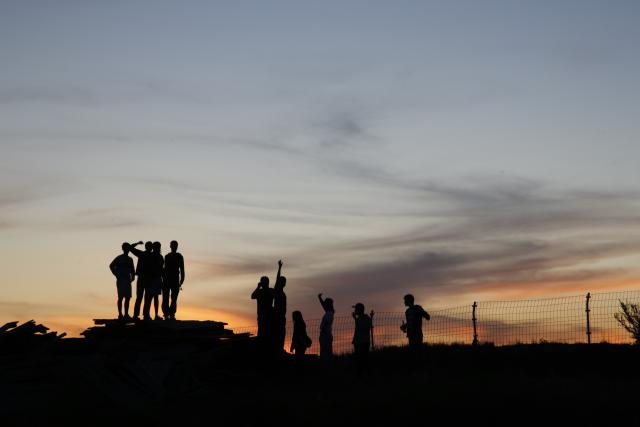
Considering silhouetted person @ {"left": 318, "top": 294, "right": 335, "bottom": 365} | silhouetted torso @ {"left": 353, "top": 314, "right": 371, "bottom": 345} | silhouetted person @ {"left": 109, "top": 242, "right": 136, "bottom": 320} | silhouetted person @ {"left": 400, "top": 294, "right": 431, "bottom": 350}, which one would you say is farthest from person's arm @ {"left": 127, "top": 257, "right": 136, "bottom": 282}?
silhouetted person @ {"left": 400, "top": 294, "right": 431, "bottom": 350}

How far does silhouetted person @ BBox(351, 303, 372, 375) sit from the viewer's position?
23.7 metres

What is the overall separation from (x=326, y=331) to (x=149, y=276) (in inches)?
190

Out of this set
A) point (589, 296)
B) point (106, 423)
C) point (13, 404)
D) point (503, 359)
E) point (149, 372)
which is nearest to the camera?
point (106, 423)

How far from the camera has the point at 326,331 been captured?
79.4ft

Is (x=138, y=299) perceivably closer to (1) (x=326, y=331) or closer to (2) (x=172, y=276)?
(2) (x=172, y=276)

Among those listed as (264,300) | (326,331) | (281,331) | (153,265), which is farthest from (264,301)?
(153,265)

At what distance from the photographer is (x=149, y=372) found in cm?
2269

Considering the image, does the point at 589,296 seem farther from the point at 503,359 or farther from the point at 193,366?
the point at 193,366

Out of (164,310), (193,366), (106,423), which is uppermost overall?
(164,310)

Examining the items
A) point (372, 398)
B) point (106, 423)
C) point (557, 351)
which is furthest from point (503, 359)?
point (106, 423)

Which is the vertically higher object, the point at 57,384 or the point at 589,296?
the point at 589,296

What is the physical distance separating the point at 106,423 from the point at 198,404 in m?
2.47

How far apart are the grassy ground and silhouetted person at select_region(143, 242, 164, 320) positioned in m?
2.19

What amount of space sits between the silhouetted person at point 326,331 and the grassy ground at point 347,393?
0.46 metres
